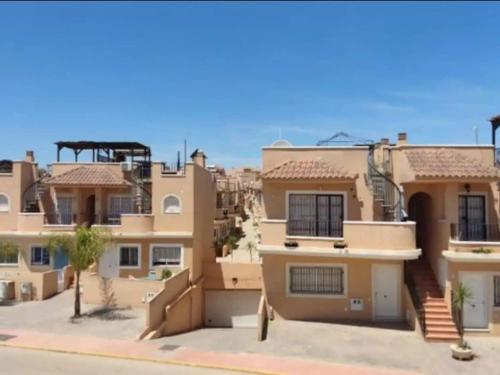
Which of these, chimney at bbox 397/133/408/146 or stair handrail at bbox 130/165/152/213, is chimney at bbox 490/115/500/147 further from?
stair handrail at bbox 130/165/152/213

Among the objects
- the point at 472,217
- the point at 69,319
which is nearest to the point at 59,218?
the point at 69,319

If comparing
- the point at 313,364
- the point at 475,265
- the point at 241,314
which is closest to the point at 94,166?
the point at 241,314

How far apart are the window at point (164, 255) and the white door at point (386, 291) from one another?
1246 cm

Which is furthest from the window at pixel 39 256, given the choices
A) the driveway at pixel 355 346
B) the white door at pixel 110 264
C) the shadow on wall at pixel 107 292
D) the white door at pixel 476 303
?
the white door at pixel 476 303

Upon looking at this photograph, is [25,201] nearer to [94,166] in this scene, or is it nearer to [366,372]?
[94,166]

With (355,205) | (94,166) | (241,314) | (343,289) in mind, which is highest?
(94,166)

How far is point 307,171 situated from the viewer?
23641 mm

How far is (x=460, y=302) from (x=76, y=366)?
1564cm

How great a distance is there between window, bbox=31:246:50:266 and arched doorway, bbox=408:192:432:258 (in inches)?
933

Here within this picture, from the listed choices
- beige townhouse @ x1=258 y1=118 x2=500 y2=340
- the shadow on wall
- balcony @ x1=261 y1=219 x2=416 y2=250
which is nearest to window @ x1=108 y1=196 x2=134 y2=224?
the shadow on wall

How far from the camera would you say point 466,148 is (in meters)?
24.1

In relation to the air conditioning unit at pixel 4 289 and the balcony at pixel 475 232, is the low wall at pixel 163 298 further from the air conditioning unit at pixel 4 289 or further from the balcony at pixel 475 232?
the balcony at pixel 475 232

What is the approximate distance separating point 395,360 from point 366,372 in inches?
93.1

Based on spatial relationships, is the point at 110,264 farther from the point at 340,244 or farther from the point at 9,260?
the point at 340,244
